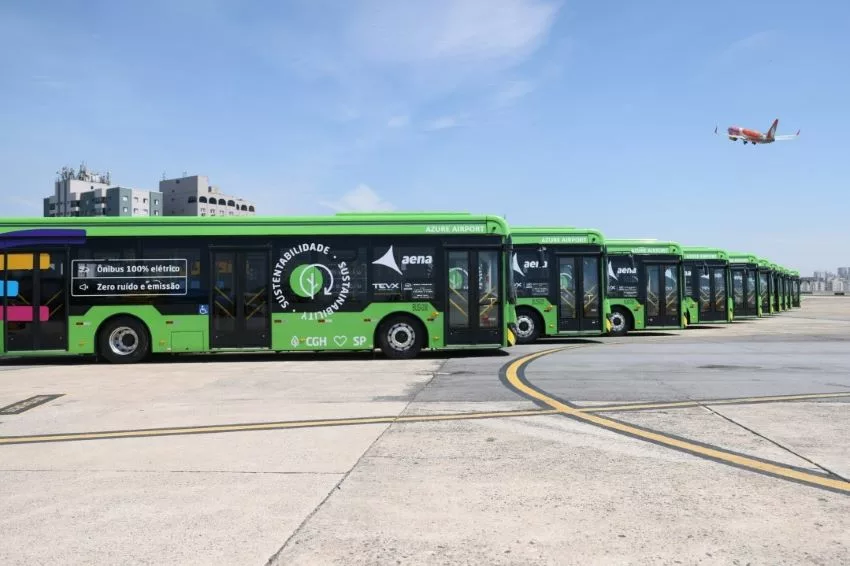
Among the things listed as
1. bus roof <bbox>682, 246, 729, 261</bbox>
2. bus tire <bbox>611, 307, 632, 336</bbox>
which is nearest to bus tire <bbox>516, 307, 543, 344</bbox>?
bus tire <bbox>611, 307, 632, 336</bbox>

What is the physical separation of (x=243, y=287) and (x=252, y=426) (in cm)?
716

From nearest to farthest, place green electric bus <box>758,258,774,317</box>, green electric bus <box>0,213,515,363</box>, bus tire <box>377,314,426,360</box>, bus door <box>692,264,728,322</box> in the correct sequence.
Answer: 1. green electric bus <box>0,213,515,363</box>
2. bus tire <box>377,314,426,360</box>
3. bus door <box>692,264,728,322</box>
4. green electric bus <box>758,258,774,317</box>

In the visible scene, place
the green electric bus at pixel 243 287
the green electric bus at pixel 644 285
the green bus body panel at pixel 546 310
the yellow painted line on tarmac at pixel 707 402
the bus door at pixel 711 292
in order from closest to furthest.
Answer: the yellow painted line on tarmac at pixel 707 402, the green electric bus at pixel 243 287, the green bus body panel at pixel 546 310, the green electric bus at pixel 644 285, the bus door at pixel 711 292

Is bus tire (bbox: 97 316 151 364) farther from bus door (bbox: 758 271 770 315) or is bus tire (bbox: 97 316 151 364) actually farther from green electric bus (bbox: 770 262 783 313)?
green electric bus (bbox: 770 262 783 313)

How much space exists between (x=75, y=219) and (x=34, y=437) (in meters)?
8.56

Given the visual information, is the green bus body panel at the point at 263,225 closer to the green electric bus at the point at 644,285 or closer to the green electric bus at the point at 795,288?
the green electric bus at the point at 644,285

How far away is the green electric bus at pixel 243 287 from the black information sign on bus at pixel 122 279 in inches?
0.8

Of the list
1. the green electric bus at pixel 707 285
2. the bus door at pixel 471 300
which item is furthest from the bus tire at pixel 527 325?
the green electric bus at pixel 707 285

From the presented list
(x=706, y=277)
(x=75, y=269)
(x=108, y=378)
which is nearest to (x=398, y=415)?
(x=108, y=378)

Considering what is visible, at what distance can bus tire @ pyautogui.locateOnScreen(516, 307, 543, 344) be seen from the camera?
59.3ft

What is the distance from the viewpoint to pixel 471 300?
13.7m

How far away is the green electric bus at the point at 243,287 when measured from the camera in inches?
517

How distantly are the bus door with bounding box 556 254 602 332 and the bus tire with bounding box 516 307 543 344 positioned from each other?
64 cm

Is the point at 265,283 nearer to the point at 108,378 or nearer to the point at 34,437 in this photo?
the point at 108,378
